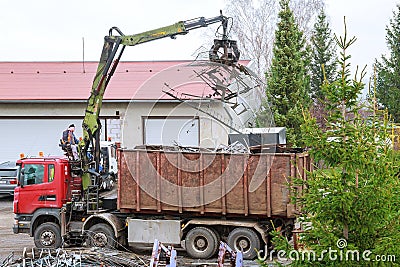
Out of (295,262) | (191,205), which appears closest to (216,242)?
(191,205)

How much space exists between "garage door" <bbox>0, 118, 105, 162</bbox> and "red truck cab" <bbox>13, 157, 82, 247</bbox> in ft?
38.3

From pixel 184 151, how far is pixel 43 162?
133 inches

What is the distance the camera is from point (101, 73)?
52.2 ft

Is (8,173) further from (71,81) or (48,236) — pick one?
(48,236)

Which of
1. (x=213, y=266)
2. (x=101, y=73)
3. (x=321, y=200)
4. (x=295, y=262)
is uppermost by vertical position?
(x=101, y=73)

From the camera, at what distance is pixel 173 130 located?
21.3 m

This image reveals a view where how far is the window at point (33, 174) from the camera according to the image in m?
14.6

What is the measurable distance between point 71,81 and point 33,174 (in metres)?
14.5

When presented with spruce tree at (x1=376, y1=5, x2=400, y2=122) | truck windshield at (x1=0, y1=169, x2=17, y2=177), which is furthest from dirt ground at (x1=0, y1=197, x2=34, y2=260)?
spruce tree at (x1=376, y1=5, x2=400, y2=122)

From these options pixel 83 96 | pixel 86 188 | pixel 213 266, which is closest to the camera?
pixel 213 266

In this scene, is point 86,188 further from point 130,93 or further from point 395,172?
point 130,93

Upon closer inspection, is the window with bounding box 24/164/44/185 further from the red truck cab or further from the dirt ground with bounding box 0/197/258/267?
the dirt ground with bounding box 0/197/258/267

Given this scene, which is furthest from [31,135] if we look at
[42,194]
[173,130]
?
[42,194]

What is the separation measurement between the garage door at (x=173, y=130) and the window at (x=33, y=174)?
480 centimetres
